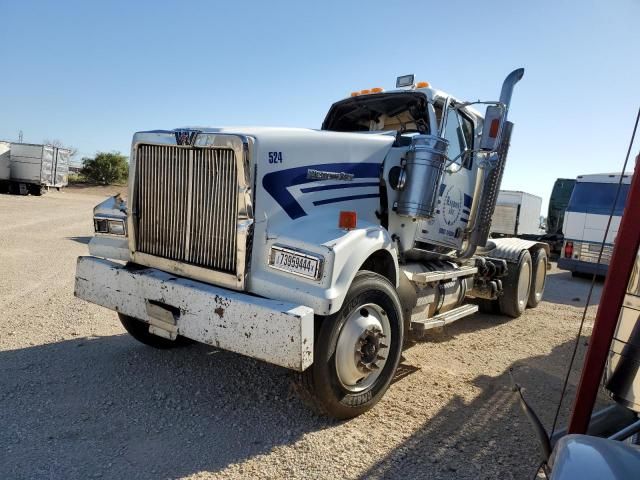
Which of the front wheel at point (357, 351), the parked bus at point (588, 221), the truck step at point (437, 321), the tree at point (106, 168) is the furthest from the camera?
the tree at point (106, 168)

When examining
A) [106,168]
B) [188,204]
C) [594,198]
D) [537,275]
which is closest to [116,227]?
[188,204]

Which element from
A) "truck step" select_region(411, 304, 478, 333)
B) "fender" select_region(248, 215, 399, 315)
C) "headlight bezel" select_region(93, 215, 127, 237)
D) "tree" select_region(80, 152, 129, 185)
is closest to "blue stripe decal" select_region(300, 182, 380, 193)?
"fender" select_region(248, 215, 399, 315)

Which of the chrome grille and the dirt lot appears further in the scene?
the chrome grille

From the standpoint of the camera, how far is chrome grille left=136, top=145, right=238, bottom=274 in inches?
136

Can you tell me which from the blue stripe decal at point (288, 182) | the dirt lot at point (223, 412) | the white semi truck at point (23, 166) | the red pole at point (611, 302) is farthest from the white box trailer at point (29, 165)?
the red pole at point (611, 302)

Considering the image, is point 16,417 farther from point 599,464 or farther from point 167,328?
point 599,464

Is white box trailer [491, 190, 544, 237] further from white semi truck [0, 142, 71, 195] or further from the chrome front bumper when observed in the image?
white semi truck [0, 142, 71, 195]

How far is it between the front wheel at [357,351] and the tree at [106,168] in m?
41.7

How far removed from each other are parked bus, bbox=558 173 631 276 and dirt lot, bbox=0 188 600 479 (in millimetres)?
7037

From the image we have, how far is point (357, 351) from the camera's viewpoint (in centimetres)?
354

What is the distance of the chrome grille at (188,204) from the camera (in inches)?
136

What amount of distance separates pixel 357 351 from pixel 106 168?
42.4 metres

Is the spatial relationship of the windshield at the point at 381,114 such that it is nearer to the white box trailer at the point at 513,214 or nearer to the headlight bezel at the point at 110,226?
the headlight bezel at the point at 110,226

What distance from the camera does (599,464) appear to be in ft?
4.89
